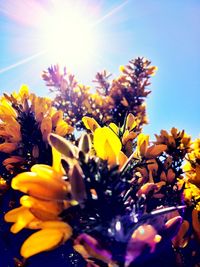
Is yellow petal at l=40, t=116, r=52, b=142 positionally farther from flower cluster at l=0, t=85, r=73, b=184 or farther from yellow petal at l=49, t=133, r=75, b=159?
yellow petal at l=49, t=133, r=75, b=159

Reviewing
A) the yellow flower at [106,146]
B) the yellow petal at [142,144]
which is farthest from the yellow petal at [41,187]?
the yellow petal at [142,144]

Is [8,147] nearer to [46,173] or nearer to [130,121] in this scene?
[130,121]

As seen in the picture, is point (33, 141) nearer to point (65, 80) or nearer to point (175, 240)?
point (175, 240)

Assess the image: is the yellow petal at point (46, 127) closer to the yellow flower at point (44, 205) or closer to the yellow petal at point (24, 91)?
the yellow petal at point (24, 91)

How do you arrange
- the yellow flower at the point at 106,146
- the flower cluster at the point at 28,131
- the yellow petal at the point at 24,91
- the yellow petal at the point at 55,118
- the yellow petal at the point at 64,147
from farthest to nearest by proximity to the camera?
1. the yellow petal at the point at 24,91
2. the yellow petal at the point at 55,118
3. the flower cluster at the point at 28,131
4. the yellow flower at the point at 106,146
5. the yellow petal at the point at 64,147

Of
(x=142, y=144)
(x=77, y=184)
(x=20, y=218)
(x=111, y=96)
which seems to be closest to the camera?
(x=77, y=184)

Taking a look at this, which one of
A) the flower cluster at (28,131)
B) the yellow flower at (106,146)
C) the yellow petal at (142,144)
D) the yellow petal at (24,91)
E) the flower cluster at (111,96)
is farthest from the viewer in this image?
the flower cluster at (111,96)

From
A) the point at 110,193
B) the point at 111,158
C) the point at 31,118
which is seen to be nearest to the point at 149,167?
the point at 31,118

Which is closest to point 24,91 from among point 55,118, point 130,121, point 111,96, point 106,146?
point 55,118
